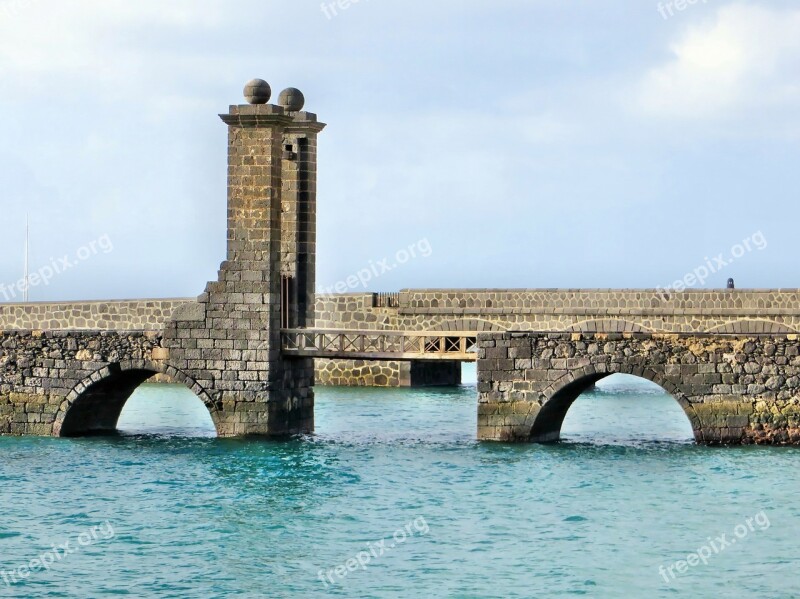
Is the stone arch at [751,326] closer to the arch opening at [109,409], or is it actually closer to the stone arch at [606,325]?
the stone arch at [606,325]

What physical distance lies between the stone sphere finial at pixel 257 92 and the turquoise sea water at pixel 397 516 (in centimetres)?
579

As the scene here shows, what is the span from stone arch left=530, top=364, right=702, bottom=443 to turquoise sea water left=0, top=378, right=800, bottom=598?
0.43 meters

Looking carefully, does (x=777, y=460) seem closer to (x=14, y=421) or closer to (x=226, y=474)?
(x=226, y=474)

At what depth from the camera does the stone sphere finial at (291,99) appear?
30766mm

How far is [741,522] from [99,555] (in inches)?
325

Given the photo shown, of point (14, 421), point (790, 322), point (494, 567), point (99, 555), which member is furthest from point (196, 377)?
point (790, 322)

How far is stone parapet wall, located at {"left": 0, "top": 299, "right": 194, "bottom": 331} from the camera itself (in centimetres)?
4106

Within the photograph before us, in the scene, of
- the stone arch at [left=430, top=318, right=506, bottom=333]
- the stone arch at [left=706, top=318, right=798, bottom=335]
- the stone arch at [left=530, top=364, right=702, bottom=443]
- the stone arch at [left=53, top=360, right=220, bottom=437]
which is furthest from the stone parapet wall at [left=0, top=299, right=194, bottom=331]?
the stone arch at [left=530, top=364, right=702, bottom=443]

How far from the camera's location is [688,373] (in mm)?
26656

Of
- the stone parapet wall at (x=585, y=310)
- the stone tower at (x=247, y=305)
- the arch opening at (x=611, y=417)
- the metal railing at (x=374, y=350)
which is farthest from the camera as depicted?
the stone parapet wall at (x=585, y=310)

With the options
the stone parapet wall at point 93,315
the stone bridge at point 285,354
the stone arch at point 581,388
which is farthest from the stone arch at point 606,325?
the stone parapet wall at point 93,315

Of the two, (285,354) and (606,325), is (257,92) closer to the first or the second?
(285,354)

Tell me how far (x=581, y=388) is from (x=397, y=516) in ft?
20.9

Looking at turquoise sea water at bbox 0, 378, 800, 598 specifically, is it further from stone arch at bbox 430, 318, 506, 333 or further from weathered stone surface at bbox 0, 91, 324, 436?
stone arch at bbox 430, 318, 506, 333
